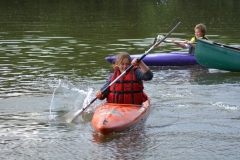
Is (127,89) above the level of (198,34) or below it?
below

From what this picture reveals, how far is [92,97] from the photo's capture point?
10289 millimetres

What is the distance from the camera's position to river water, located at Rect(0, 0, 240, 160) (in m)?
7.49

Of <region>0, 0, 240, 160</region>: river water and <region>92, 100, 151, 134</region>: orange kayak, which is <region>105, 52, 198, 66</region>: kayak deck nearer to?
<region>0, 0, 240, 160</region>: river water

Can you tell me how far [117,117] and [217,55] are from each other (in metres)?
5.25

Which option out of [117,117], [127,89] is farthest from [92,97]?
A: [117,117]

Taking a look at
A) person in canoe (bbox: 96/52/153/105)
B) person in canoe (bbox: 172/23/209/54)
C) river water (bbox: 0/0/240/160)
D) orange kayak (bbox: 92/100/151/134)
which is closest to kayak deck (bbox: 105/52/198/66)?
river water (bbox: 0/0/240/160)

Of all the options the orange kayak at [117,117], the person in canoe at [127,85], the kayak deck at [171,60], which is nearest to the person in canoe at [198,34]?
the kayak deck at [171,60]

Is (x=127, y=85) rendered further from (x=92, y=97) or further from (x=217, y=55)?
(x=217, y=55)

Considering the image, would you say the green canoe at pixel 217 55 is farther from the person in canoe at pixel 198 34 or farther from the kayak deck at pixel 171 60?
the kayak deck at pixel 171 60

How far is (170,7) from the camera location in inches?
1364

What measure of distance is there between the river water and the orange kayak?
110 millimetres

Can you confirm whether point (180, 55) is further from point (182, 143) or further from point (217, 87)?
point (182, 143)

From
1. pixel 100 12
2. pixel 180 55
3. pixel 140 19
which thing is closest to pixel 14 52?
pixel 180 55

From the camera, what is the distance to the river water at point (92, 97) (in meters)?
7.49
